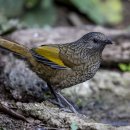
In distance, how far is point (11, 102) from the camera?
255 inches

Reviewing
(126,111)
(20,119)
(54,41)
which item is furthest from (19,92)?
(54,41)

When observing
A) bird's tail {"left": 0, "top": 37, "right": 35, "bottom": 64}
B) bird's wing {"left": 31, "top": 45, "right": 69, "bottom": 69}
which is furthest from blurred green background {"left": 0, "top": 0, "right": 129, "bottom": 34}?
bird's wing {"left": 31, "top": 45, "right": 69, "bottom": 69}

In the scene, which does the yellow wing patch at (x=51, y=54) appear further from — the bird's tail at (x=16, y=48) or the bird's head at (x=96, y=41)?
the bird's head at (x=96, y=41)

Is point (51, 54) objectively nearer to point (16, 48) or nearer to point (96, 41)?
point (16, 48)

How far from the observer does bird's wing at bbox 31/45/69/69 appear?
669 cm

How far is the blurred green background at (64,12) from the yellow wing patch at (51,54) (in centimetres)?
609

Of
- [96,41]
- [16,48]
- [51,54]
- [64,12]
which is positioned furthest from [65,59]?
[64,12]

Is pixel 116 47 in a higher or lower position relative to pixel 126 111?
higher

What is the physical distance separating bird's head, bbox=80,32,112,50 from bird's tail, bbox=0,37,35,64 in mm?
762

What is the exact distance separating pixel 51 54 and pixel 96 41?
615 mm

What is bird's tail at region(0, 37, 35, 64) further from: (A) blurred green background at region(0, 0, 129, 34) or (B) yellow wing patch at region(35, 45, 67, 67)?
(A) blurred green background at region(0, 0, 129, 34)

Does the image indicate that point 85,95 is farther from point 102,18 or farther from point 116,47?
point 102,18

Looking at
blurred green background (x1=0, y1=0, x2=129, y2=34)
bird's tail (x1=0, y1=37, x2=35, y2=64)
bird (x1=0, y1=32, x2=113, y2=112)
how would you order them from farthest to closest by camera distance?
1. blurred green background (x1=0, y1=0, x2=129, y2=34)
2. bird's tail (x1=0, y1=37, x2=35, y2=64)
3. bird (x1=0, y1=32, x2=113, y2=112)

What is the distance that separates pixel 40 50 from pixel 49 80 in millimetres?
413
